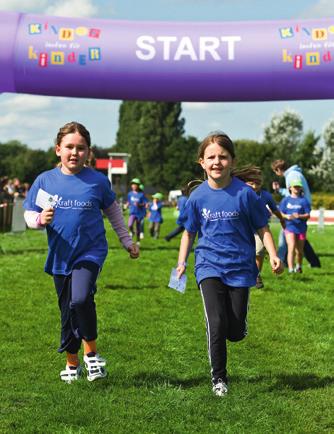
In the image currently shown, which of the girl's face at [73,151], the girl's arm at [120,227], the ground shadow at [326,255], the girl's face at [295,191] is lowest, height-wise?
the ground shadow at [326,255]

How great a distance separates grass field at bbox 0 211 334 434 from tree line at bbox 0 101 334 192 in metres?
75.8

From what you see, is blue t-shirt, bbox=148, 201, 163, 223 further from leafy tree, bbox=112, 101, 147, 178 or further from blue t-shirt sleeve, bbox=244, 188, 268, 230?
leafy tree, bbox=112, 101, 147, 178

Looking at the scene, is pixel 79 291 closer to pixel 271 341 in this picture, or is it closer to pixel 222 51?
pixel 271 341

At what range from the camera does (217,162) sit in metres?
5.15

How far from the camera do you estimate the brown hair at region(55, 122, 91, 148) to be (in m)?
5.32

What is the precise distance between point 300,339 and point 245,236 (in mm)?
2306

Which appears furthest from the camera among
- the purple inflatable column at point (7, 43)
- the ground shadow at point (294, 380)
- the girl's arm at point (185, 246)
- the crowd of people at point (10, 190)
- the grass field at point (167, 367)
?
the crowd of people at point (10, 190)

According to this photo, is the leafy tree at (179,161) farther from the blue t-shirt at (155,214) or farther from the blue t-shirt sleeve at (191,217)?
the blue t-shirt sleeve at (191,217)

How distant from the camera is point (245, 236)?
17.1ft

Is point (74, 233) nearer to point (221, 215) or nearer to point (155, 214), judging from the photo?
point (221, 215)

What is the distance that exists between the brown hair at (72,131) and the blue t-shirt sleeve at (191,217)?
0.84 m

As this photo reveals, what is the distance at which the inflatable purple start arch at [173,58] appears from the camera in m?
10.9

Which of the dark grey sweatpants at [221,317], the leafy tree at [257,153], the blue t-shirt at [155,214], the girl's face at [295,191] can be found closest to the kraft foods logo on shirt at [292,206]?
the girl's face at [295,191]

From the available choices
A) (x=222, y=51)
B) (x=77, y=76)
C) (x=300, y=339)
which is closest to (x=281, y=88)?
(x=222, y=51)
